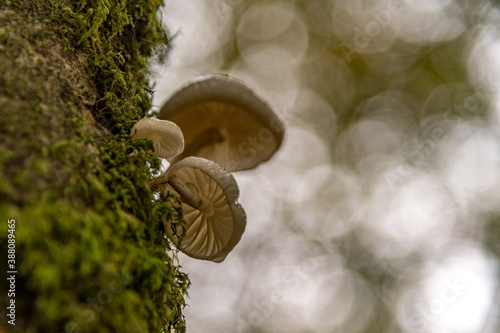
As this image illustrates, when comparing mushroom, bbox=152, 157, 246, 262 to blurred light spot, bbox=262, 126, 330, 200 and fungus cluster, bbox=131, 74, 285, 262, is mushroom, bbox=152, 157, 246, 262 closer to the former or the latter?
fungus cluster, bbox=131, 74, 285, 262

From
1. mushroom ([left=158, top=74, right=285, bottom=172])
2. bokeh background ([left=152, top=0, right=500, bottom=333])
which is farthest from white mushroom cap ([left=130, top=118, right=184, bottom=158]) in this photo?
bokeh background ([left=152, top=0, right=500, bottom=333])

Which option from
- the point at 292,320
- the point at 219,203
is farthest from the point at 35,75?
the point at 292,320

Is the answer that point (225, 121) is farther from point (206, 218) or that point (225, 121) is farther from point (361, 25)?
point (361, 25)

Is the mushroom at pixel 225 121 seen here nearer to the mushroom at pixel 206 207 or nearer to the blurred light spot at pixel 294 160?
the mushroom at pixel 206 207

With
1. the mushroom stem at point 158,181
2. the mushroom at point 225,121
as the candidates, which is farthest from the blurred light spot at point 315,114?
the mushroom stem at point 158,181

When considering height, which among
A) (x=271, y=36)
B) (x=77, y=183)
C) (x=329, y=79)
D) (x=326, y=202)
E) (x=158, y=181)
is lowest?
(x=77, y=183)

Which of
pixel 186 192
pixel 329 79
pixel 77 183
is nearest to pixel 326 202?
pixel 329 79
